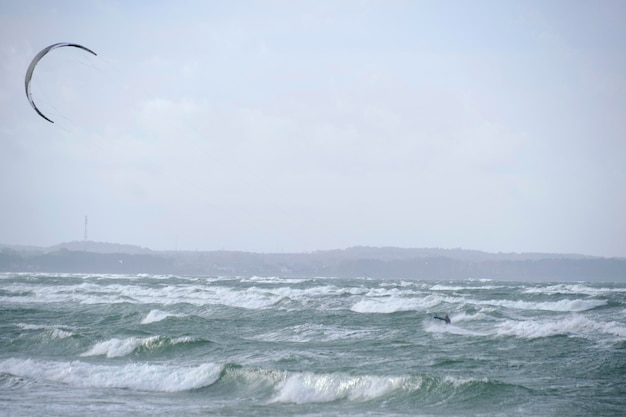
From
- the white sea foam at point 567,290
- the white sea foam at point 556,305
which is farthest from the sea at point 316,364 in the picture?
the white sea foam at point 567,290

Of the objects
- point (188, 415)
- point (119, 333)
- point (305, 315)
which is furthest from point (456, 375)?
point (305, 315)

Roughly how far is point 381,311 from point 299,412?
2072 centimetres

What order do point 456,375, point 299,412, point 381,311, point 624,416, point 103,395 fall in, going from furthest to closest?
point 381,311 → point 456,375 → point 103,395 → point 299,412 → point 624,416

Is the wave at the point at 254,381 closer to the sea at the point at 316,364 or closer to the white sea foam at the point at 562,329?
the sea at the point at 316,364

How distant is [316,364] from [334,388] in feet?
8.97

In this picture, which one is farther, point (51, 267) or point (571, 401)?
point (51, 267)

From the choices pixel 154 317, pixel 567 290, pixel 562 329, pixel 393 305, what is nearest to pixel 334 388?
pixel 562 329

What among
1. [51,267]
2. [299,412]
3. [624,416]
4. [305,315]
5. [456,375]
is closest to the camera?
[624,416]

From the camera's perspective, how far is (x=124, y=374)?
58.9 ft

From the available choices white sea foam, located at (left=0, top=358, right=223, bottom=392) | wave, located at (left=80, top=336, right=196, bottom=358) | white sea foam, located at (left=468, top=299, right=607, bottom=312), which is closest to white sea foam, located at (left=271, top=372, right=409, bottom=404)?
white sea foam, located at (left=0, top=358, right=223, bottom=392)

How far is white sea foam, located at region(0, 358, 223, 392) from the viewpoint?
56.4 ft

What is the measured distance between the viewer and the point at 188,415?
13.9m

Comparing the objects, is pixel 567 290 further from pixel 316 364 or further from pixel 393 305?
pixel 316 364

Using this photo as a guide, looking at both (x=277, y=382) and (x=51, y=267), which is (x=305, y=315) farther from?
(x=51, y=267)
